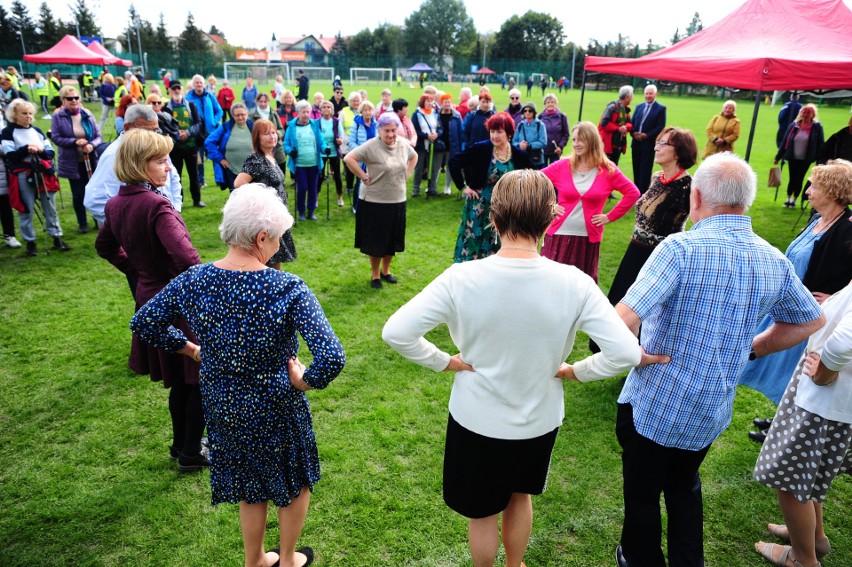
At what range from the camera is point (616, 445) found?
3887mm

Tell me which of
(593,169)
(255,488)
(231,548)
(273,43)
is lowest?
(231,548)

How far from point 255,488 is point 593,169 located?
3.71 meters

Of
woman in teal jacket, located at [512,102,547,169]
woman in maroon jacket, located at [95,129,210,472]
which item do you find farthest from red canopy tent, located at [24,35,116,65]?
woman in maroon jacket, located at [95,129,210,472]

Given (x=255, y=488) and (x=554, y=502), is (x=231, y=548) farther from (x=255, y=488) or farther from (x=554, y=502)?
(x=554, y=502)

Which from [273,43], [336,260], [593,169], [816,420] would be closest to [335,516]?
[816,420]

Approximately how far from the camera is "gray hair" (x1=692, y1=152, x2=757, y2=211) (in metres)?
2.18

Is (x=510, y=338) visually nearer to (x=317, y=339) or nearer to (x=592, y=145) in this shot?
(x=317, y=339)

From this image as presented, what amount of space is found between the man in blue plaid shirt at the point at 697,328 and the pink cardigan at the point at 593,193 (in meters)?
2.38

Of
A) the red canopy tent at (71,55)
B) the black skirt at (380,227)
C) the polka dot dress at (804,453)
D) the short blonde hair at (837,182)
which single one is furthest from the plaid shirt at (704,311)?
the red canopy tent at (71,55)

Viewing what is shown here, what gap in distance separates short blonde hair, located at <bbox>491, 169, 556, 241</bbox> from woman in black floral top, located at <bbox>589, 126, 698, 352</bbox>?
254 centimetres

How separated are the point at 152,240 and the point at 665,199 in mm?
3659

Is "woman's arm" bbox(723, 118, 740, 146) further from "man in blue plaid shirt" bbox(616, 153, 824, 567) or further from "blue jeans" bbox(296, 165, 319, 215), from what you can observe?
"man in blue plaid shirt" bbox(616, 153, 824, 567)

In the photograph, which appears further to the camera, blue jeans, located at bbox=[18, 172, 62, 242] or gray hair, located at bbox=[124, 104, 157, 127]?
blue jeans, located at bbox=[18, 172, 62, 242]

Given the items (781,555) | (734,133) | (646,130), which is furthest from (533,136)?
(781,555)
